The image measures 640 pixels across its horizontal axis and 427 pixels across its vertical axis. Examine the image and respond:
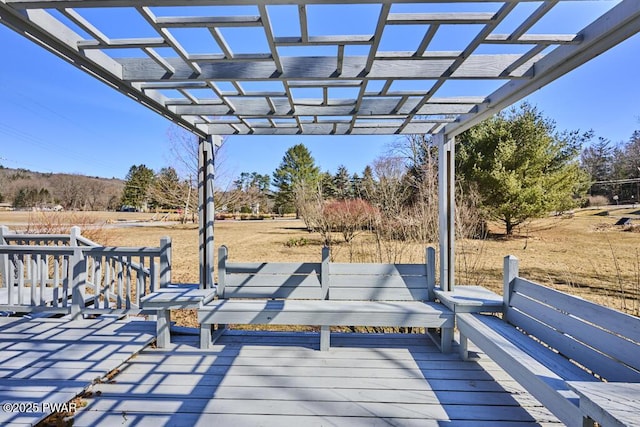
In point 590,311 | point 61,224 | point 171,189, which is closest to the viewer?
point 590,311

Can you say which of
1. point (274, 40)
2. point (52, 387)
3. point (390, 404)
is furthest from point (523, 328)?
point (52, 387)

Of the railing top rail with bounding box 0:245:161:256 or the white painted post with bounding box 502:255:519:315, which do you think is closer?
the white painted post with bounding box 502:255:519:315

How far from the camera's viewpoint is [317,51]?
200cm

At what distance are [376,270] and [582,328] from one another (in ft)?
5.44

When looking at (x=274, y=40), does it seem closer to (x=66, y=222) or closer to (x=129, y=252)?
(x=129, y=252)

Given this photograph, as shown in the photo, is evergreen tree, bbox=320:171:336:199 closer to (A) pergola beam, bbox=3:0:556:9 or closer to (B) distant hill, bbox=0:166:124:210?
(A) pergola beam, bbox=3:0:556:9

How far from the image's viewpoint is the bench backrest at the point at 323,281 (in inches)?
123

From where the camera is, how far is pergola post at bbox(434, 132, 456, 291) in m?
3.11

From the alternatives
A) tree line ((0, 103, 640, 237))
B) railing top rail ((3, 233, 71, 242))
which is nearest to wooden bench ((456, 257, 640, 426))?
tree line ((0, 103, 640, 237))

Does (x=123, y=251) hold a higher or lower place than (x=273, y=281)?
higher

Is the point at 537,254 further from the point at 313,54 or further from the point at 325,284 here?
the point at 313,54

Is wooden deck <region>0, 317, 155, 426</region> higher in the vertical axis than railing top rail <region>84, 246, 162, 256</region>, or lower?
lower

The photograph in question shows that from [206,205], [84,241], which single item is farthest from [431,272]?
[84,241]

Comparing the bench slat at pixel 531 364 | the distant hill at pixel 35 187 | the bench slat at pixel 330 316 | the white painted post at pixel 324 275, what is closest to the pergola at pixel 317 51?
the bench slat at pixel 330 316
